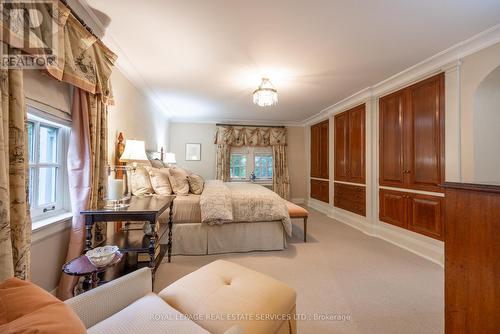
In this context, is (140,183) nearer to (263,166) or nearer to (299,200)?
(263,166)

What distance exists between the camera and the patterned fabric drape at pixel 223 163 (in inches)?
240

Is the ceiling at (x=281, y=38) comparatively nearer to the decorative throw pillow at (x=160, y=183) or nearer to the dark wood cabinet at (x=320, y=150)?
the decorative throw pillow at (x=160, y=183)

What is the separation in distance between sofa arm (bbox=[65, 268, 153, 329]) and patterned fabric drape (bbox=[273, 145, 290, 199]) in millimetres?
5354

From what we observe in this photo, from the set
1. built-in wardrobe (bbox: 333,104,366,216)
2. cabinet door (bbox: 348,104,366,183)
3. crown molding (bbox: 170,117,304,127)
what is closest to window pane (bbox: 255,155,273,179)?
crown molding (bbox: 170,117,304,127)

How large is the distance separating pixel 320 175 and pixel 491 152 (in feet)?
11.4

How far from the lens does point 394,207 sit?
3.29 meters

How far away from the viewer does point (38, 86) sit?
4.75 feet

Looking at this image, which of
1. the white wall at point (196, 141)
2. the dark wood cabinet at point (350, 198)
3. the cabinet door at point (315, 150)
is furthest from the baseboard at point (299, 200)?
the white wall at point (196, 141)

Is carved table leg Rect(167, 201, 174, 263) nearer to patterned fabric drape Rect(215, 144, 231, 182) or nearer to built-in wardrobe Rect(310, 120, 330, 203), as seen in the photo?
patterned fabric drape Rect(215, 144, 231, 182)

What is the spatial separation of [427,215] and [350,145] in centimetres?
190

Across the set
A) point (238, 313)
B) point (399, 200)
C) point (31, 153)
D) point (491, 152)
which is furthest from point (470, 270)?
point (31, 153)

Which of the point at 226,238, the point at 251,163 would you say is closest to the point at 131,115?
the point at 226,238

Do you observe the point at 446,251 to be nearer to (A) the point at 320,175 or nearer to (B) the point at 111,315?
(B) the point at 111,315

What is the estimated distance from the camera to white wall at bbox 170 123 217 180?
610cm
